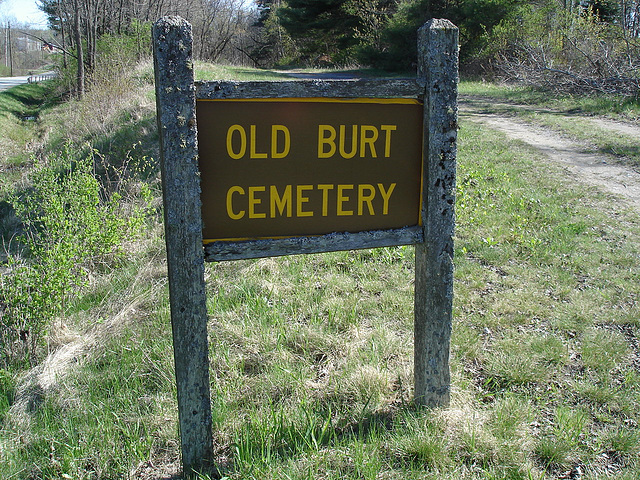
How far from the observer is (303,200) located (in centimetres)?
226

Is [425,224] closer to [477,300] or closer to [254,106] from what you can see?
[254,106]

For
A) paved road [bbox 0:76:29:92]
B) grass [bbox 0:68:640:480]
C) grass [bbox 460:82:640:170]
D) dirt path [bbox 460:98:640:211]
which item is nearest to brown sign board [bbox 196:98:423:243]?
grass [bbox 0:68:640:480]

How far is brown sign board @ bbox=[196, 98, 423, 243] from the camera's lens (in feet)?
6.93

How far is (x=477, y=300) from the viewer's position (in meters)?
3.88

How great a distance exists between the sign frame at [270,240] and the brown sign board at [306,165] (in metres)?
0.05

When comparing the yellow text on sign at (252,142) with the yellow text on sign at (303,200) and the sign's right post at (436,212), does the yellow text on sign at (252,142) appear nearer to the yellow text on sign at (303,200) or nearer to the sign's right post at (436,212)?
the yellow text on sign at (303,200)

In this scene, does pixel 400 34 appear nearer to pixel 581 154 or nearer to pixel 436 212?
pixel 581 154

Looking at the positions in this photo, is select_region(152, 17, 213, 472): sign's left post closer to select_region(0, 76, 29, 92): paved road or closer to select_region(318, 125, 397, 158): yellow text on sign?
select_region(318, 125, 397, 158): yellow text on sign

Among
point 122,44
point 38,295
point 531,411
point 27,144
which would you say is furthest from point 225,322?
point 122,44

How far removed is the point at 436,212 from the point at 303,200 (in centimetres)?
61

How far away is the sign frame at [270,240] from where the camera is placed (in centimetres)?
199

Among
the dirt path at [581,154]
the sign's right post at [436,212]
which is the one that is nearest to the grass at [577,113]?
the dirt path at [581,154]

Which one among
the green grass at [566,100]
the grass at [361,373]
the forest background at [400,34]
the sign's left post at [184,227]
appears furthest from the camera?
the forest background at [400,34]

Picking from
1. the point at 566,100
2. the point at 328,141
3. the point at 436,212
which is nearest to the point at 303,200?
the point at 328,141
